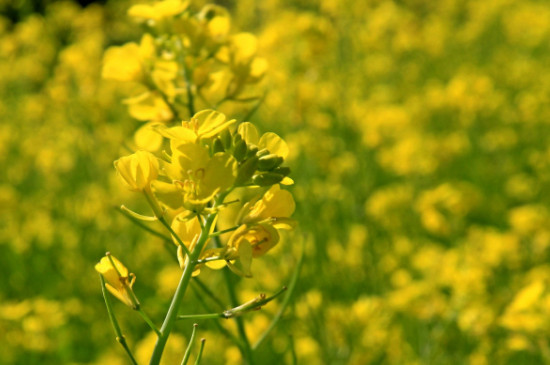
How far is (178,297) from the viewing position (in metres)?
0.91

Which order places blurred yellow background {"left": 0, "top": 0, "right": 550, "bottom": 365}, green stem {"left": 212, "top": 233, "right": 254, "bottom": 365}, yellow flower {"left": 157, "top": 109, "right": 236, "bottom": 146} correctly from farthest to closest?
1. blurred yellow background {"left": 0, "top": 0, "right": 550, "bottom": 365}
2. green stem {"left": 212, "top": 233, "right": 254, "bottom": 365}
3. yellow flower {"left": 157, "top": 109, "right": 236, "bottom": 146}

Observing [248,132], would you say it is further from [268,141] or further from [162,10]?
[162,10]

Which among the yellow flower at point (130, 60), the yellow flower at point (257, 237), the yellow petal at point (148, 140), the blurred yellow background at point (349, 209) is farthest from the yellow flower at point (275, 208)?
the yellow flower at point (130, 60)

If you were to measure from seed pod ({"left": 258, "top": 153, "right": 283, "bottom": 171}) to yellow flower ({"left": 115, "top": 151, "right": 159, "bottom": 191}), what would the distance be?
162 millimetres

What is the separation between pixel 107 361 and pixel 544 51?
7.15 m

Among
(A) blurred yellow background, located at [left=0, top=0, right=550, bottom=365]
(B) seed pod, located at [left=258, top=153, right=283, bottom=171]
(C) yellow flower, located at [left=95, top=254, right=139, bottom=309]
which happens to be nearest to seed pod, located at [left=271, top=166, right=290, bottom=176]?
(B) seed pod, located at [left=258, top=153, right=283, bottom=171]

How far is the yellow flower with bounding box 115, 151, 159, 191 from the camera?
37.4 inches

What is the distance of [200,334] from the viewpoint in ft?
9.34

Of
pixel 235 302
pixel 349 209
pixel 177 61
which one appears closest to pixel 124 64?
pixel 177 61

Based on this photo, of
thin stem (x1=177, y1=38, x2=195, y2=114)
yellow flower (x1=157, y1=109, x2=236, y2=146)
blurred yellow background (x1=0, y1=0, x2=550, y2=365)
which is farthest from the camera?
blurred yellow background (x1=0, y1=0, x2=550, y2=365)

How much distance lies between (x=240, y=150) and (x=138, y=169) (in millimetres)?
163

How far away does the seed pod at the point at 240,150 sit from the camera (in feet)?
3.08

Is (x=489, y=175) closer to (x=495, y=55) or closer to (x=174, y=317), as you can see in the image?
(x=495, y=55)

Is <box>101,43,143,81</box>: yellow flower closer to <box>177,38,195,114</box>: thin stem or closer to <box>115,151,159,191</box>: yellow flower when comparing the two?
<box>177,38,195,114</box>: thin stem
